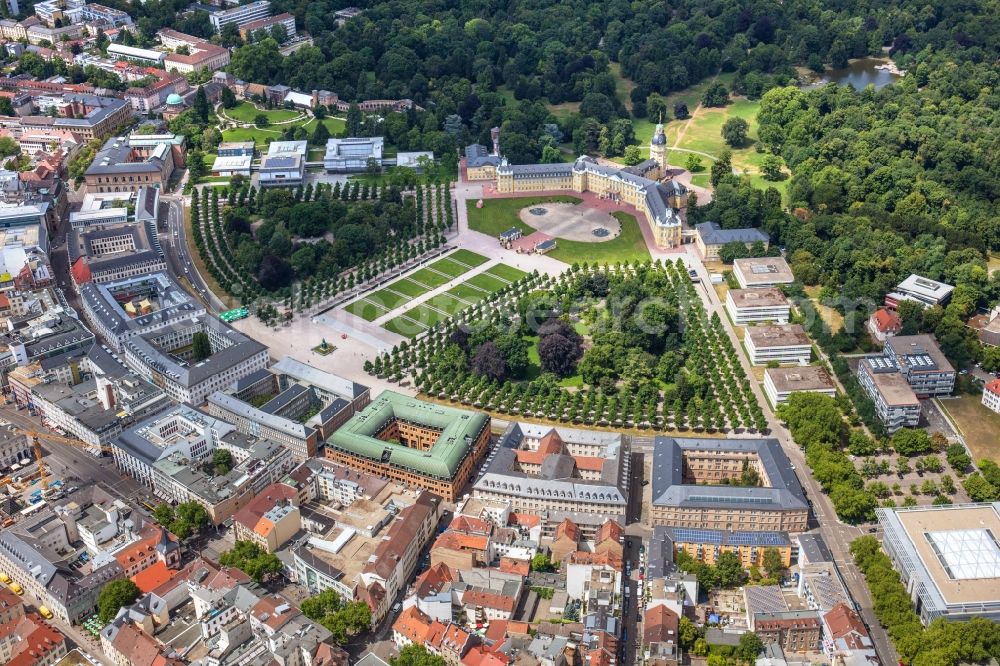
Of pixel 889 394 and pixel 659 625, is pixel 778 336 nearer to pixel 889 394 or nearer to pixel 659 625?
pixel 889 394

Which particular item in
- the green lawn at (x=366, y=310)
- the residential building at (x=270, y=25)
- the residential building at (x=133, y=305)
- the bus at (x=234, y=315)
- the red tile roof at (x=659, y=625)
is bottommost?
the red tile roof at (x=659, y=625)

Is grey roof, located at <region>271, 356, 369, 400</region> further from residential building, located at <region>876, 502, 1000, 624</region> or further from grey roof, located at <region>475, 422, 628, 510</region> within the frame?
residential building, located at <region>876, 502, 1000, 624</region>

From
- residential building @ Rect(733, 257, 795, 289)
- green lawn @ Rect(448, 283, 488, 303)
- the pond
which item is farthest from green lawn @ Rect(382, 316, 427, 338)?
the pond

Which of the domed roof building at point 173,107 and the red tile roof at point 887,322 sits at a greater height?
the domed roof building at point 173,107

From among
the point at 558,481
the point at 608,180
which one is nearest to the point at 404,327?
the point at 558,481

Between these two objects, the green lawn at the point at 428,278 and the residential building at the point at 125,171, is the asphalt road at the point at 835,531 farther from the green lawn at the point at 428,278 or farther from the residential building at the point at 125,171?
the residential building at the point at 125,171

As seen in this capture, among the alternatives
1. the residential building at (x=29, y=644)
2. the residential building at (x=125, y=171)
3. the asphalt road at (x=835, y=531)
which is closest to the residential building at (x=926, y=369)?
the asphalt road at (x=835, y=531)
